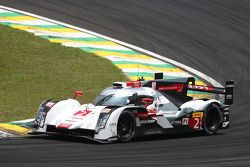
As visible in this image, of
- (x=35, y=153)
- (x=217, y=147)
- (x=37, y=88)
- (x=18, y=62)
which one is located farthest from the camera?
(x=18, y=62)

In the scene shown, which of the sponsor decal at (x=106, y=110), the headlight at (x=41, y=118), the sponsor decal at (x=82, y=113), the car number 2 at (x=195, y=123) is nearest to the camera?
the sponsor decal at (x=106, y=110)

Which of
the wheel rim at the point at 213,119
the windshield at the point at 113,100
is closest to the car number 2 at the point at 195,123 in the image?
the wheel rim at the point at 213,119

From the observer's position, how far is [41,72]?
21.8 m

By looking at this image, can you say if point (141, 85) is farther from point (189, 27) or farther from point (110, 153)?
point (189, 27)

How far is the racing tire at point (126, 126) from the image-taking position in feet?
47.7

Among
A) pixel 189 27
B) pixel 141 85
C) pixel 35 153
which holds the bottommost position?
pixel 35 153

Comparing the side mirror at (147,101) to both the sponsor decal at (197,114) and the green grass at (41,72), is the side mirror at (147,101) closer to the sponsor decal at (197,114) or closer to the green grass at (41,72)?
the sponsor decal at (197,114)

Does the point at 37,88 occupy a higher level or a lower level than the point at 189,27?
lower

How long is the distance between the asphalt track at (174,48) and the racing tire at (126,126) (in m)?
0.23

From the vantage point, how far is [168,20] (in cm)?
2766

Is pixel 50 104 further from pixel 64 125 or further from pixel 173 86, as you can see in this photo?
pixel 173 86

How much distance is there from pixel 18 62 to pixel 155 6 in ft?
27.1

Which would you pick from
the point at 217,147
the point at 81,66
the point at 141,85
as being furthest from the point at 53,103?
the point at 81,66

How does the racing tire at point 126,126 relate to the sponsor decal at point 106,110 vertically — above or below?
below
